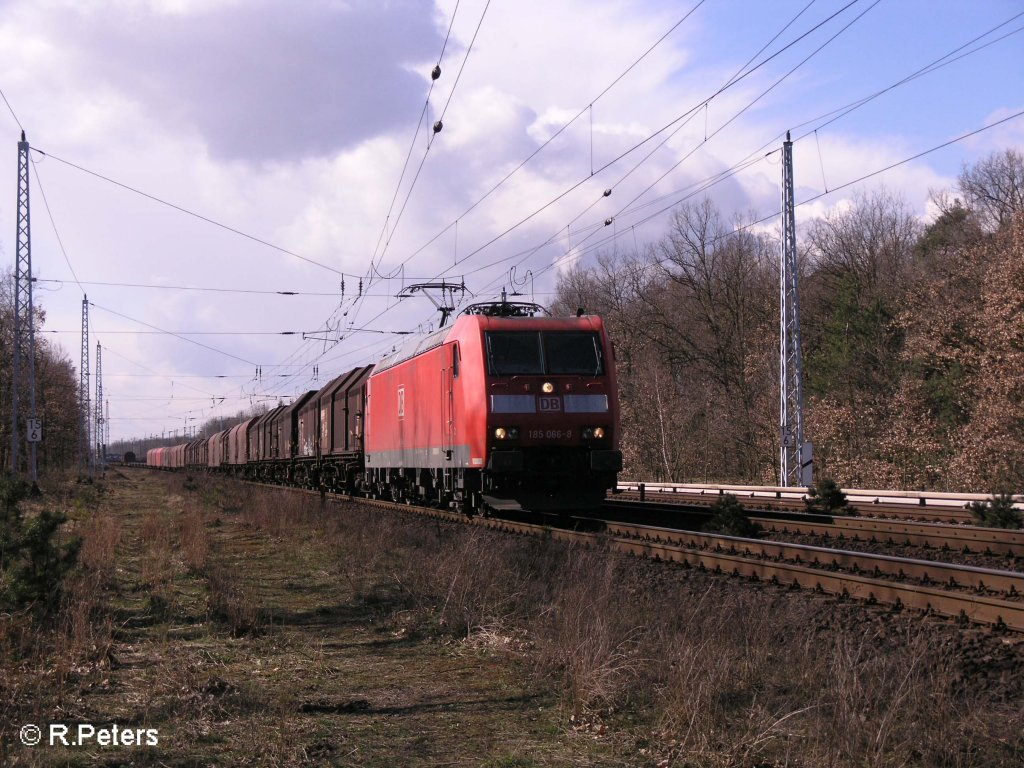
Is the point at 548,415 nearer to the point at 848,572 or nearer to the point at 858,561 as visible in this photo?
the point at 858,561

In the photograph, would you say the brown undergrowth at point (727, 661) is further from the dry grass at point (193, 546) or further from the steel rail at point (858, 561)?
the dry grass at point (193, 546)

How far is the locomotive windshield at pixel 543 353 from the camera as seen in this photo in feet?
52.4

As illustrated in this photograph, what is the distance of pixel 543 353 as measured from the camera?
16266 millimetres

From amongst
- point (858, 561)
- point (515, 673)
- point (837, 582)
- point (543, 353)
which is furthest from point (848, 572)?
point (543, 353)

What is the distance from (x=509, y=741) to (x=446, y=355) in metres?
12.5

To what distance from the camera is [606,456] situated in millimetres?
15750

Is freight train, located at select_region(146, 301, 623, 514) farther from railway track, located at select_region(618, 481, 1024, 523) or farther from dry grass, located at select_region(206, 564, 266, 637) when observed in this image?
dry grass, located at select_region(206, 564, 266, 637)

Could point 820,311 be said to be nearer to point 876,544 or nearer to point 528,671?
point 876,544

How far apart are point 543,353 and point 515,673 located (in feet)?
32.8

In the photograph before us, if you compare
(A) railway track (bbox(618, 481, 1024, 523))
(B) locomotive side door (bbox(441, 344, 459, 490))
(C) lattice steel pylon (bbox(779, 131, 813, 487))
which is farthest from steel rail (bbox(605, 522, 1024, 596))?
(C) lattice steel pylon (bbox(779, 131, 813, 487))

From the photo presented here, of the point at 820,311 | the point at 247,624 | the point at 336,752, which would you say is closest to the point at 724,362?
the point at 820,311

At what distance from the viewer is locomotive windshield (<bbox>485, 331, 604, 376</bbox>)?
1598 cm

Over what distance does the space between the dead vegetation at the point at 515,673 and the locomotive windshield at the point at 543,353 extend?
5.54 metres

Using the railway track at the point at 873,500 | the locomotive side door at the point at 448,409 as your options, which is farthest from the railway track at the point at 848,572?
the railway track at the point at 873,500
